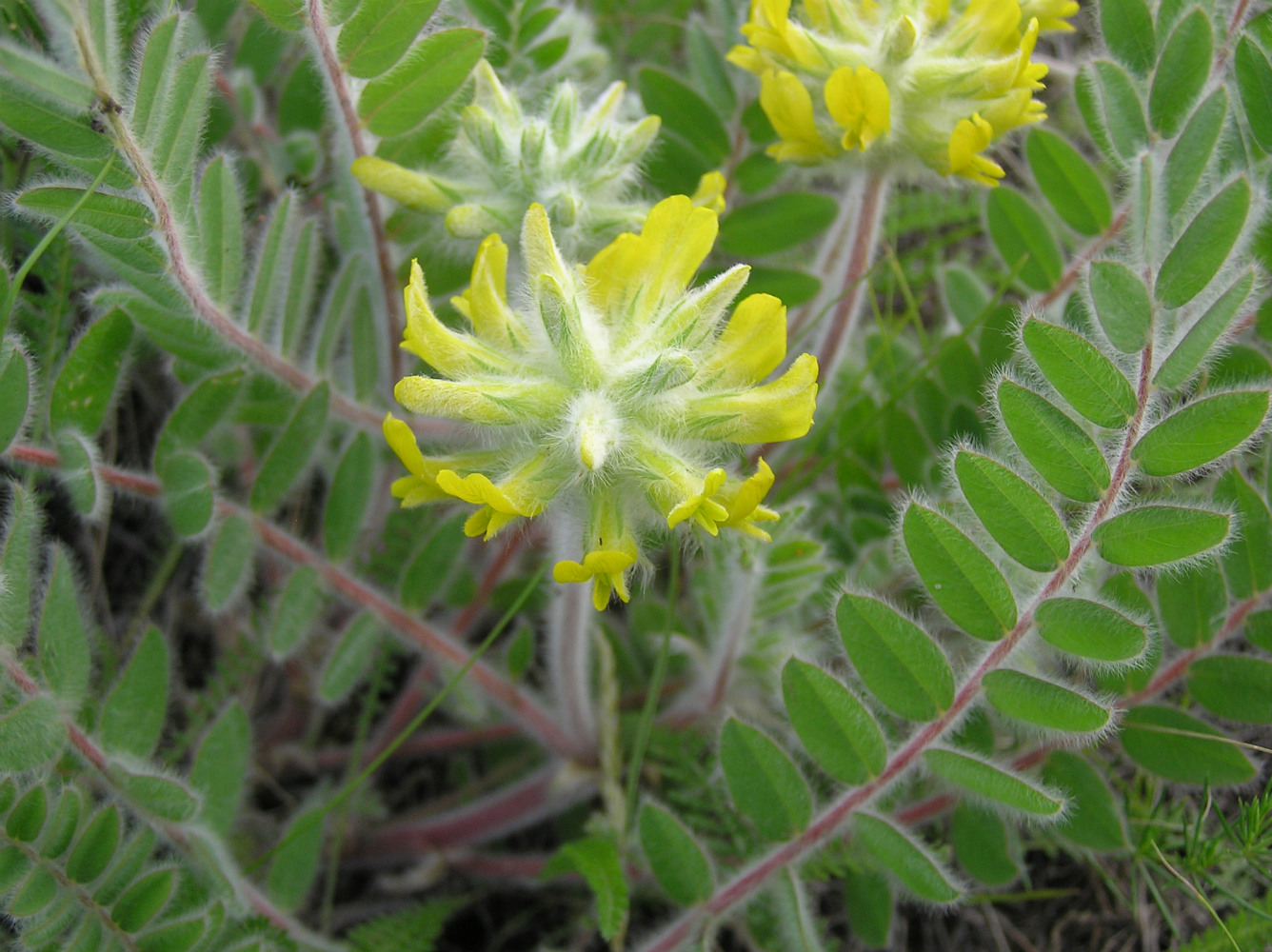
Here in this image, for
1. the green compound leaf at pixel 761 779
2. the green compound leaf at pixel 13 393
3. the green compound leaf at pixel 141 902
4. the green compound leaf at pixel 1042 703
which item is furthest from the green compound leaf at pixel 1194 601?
the green compound leaf at pixel 13 393

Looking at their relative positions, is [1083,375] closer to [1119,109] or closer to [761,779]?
[1119,109]

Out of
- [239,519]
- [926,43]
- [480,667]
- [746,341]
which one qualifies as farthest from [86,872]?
[926,43]

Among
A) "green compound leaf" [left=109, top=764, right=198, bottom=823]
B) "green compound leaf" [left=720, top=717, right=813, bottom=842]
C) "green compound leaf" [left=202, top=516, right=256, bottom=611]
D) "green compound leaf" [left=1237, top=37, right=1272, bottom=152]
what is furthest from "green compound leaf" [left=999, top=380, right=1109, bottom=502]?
"green compound leaf" [left=109, top=764, right=198, bottom=823]

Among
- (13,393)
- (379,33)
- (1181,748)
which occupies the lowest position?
(1181,748)

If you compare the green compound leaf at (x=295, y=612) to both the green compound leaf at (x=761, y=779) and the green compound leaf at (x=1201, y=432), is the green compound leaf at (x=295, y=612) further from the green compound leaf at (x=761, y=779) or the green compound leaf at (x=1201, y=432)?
the green compound leaf at (x=1201, y=432)

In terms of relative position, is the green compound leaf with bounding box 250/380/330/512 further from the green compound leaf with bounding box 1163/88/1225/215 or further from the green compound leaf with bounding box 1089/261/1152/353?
the green compound leaf with bounding box 1163/88/1225/215

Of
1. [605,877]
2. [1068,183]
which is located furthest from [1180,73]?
[605,877]

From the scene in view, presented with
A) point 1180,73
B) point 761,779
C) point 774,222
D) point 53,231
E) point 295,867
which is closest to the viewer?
point 53,231
